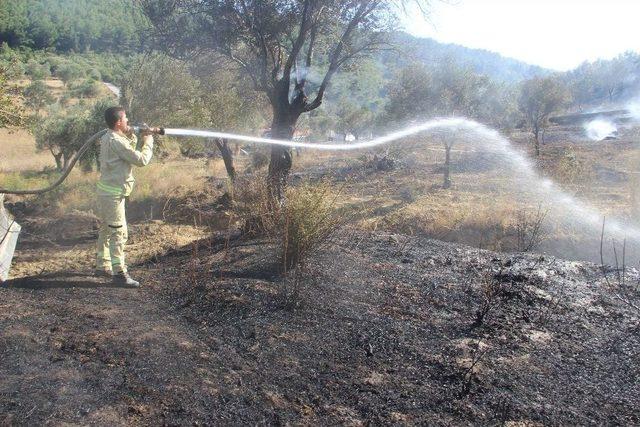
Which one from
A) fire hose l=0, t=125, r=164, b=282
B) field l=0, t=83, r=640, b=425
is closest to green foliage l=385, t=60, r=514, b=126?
field l=0, t=83, r=640, b=425

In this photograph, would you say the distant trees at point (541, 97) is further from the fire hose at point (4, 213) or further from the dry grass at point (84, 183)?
the fire hose at point (4, 213)

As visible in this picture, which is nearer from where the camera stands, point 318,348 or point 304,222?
point 318,348

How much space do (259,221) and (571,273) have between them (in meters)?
4.11

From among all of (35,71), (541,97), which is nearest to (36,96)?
(35,71)

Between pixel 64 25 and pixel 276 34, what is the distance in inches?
3200

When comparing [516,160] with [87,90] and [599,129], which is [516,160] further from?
[87,90]

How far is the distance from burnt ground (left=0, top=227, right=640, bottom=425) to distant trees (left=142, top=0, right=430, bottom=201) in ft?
13.7

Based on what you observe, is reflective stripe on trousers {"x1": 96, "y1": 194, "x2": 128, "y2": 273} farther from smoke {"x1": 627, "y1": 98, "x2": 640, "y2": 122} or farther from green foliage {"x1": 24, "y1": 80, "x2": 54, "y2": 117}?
smoke {"x1": 627, "y1": 98, "x2": 640, "y2": 122}

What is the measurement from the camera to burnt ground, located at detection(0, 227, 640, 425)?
8.87ft

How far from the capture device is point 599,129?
42594mm

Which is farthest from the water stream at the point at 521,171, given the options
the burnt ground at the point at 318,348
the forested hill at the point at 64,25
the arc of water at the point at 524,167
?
the forested hill at the point at 64,25

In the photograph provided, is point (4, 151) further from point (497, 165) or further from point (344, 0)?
point (497, 165)

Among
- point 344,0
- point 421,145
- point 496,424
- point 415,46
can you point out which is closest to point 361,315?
point 496,424

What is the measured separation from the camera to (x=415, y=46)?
35.2 ft
